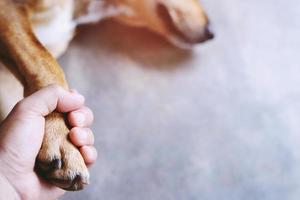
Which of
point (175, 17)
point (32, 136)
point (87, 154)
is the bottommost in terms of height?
point (175, 17)

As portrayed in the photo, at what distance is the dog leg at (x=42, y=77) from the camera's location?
102 centimetres

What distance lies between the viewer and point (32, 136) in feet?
3.33

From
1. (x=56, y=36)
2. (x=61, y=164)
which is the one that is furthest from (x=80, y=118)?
(x=56, y=36)

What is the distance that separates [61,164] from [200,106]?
1.87 feet

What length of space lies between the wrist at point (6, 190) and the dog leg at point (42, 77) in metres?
0.06

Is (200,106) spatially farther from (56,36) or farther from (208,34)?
(56,36)

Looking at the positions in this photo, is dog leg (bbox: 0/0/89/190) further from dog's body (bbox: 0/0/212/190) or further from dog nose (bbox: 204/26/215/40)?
dog nose (bbox: 204/26/215/40)

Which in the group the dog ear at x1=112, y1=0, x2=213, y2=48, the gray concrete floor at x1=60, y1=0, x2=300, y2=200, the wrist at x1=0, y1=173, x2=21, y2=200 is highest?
the wrist at x1=0, y1=173, x2=21, y2=200

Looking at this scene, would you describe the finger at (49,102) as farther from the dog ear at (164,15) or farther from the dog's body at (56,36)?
the dog ear at (164,15)

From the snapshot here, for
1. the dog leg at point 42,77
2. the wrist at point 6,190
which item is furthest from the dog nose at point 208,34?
the wrist at point 6,190

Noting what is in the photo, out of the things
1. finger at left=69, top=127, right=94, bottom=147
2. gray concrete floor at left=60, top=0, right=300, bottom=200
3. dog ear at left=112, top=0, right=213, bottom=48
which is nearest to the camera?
finger at left=69, top=127, right=94, bottom=147

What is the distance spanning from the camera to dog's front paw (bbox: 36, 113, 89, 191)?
3.34ft

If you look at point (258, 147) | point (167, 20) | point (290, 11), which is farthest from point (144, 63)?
point (290, 11)

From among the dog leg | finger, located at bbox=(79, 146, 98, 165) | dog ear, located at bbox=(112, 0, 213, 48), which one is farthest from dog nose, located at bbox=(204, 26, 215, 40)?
finger, located at bbox=(79, 146, 98, 165)
